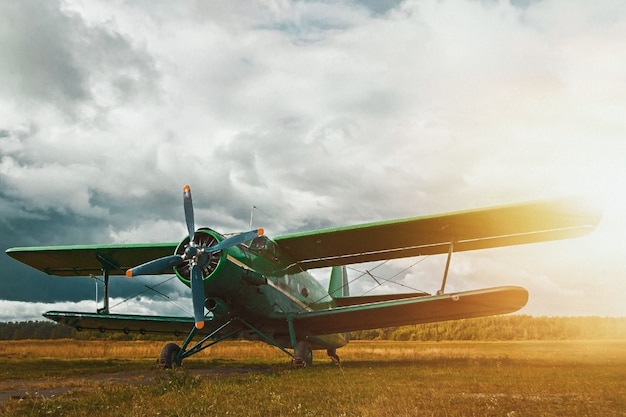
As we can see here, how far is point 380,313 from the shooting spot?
15.6m

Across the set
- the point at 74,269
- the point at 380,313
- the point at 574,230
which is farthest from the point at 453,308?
the point at 74,269

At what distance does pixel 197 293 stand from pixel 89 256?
25.4ft

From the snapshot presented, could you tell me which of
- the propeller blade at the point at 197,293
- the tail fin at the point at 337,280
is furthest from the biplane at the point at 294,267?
the tail fin at the point at 337,280

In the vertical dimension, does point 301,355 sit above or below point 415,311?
below

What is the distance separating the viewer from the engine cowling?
1312 cm

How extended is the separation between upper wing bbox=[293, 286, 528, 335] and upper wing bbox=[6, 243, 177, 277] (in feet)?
18.4

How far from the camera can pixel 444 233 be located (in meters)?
15.1

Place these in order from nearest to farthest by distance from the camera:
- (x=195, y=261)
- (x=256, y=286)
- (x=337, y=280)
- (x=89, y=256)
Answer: (x=195, y=261) < (x=256, y=286) < (x=89, y=256) < (x=337, y=280)

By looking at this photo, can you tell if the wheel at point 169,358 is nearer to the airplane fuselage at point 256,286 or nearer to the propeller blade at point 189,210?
the airplane fuselage at point 256,286

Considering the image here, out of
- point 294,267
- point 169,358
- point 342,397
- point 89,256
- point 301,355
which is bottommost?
point 342,397

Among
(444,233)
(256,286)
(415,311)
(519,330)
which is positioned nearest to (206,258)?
(256,286)

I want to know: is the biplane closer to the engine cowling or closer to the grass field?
the engine cowling

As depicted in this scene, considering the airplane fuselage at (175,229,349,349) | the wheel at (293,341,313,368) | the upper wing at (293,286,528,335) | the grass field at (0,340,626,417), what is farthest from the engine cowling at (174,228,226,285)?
the upper wing at (293,286,528,335)

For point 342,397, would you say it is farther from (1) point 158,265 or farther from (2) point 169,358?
(2) point 169,358
